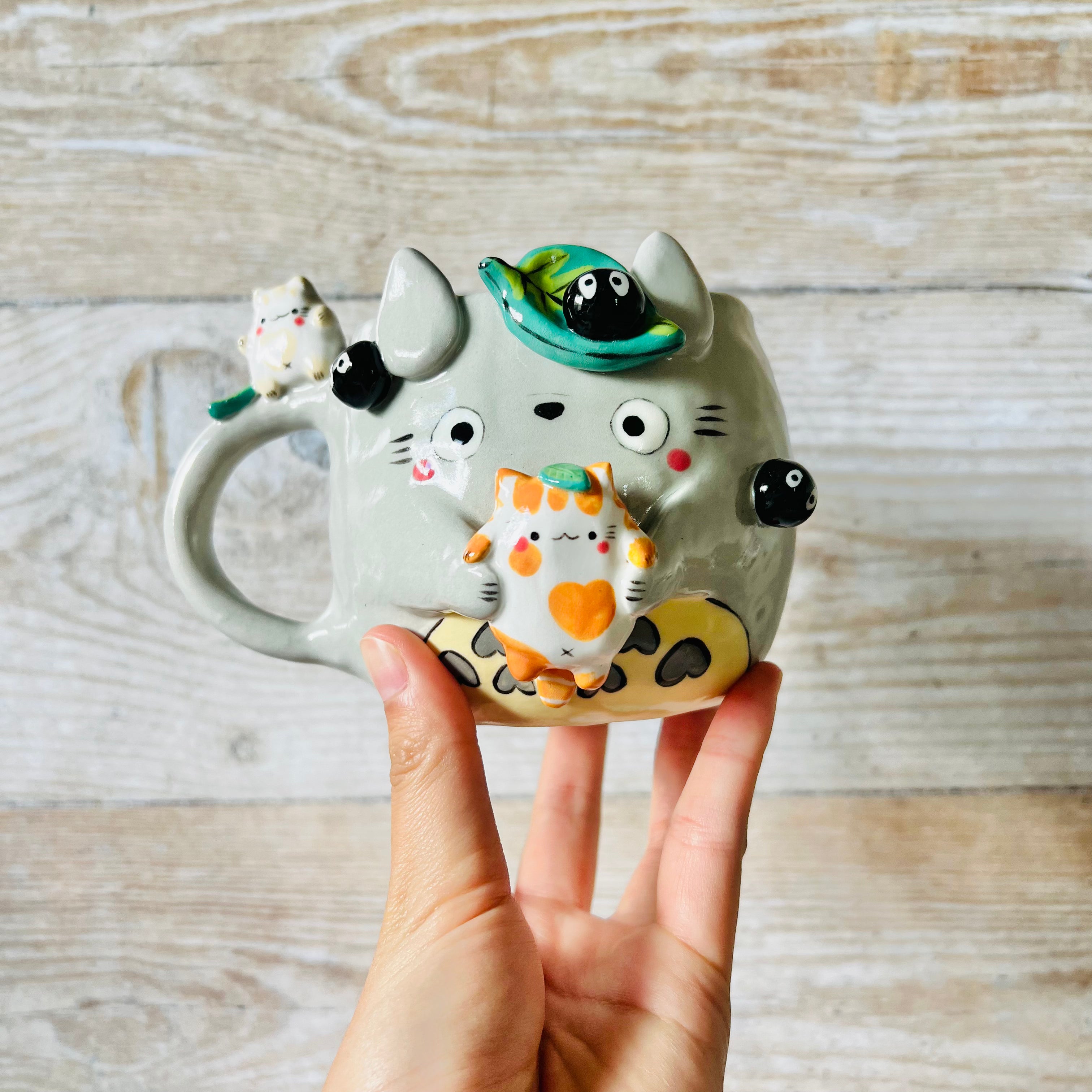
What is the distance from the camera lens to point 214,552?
2.66 feet

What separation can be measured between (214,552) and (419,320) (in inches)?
10.9

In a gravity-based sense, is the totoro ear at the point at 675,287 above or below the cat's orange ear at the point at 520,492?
above

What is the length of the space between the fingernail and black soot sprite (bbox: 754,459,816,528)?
0.27 meters

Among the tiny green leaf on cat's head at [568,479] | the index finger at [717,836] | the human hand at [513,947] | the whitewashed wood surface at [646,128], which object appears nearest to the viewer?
the tiny green leaf on cat's head at [568,479]

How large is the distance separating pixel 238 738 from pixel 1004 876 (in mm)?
891

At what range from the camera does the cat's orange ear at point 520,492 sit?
2.00 feet

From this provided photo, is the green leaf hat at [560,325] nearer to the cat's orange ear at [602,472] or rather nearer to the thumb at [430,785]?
the cat's orange ear at [602,472]

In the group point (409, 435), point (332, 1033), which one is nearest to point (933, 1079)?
point (332, 1033)

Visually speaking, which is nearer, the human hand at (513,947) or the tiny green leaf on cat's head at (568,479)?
the tiny green leaf on cat's head at (568,479)

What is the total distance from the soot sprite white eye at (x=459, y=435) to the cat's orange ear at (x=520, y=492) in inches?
1.5

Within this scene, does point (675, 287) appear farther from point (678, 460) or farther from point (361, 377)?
point (361, 377)

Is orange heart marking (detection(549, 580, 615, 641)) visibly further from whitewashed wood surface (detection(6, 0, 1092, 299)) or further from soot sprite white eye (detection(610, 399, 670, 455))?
whitewashed wood surface (detection(6, 0, 1092, 299))

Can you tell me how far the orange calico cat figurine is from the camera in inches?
23.8

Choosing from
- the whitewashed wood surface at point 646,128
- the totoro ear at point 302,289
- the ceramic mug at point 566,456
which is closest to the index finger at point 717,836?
the ceramic mug at point 566,456
